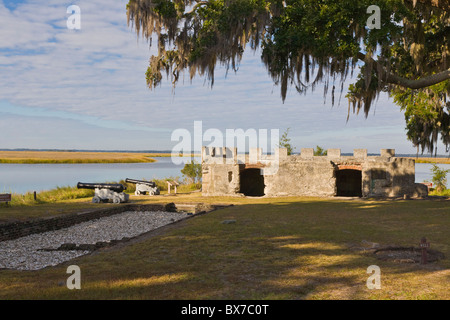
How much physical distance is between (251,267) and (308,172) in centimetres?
1649

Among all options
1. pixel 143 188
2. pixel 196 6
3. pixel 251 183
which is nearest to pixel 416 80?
pixel 196 6

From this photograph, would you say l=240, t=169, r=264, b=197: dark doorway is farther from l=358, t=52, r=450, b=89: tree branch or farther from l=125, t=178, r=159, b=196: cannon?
l=358, t=52, r=450, b=89: tree branch

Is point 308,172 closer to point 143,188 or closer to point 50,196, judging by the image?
point 143,188

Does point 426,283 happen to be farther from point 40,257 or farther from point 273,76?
point 273,76

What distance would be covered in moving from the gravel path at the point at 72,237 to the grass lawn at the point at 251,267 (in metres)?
1.18

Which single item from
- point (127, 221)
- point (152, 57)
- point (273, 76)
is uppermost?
point (152, 57)

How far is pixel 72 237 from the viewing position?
1259cm

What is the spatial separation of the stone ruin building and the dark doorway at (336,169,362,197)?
4.53 meters

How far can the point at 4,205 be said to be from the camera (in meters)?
17.6

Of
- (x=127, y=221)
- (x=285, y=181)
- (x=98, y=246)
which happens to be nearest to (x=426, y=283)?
(x=98, y=246)

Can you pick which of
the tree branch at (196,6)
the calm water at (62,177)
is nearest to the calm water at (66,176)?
the calm water at (62,177)

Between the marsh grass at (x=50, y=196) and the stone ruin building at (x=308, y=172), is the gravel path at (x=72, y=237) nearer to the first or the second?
the marsh grass at (x=50, y=196)

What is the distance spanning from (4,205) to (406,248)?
54.3 ft
